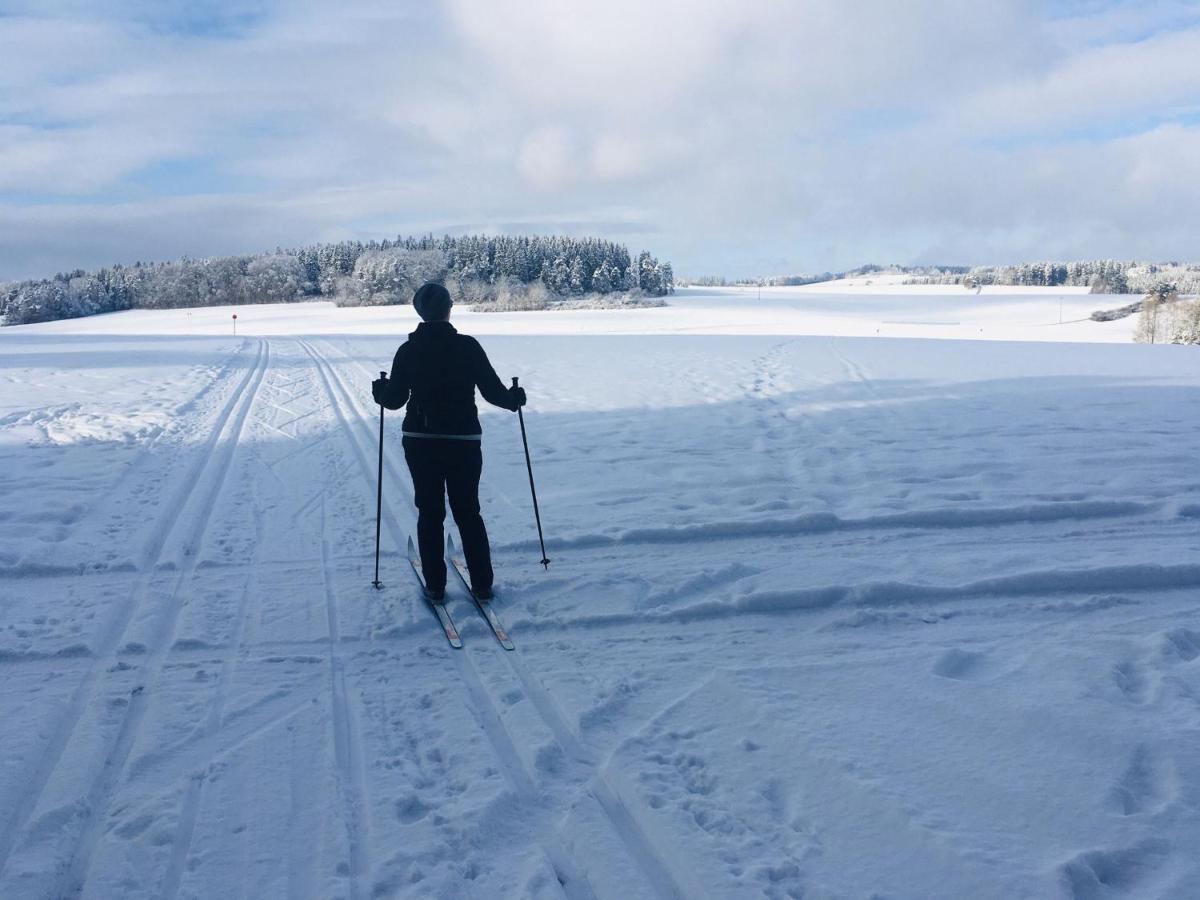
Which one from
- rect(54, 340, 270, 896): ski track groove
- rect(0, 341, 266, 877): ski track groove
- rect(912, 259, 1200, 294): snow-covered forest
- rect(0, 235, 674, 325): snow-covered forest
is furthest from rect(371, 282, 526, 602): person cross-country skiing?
rect(912, 259, 1200, 294): snow-covered forest

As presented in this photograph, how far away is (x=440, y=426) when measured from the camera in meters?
4.86

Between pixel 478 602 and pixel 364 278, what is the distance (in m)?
84.0

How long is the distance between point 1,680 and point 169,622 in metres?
0.86

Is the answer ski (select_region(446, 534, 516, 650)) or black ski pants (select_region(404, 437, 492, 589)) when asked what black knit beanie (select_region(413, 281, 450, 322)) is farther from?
ski (select_region(446, 534, 516, 650))

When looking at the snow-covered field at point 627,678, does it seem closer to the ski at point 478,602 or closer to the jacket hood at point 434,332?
the ski at point 478,602

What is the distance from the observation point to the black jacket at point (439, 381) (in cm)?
485

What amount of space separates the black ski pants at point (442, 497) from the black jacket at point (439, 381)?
0.10 m

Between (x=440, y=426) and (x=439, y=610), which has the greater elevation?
(x=440, y=426)

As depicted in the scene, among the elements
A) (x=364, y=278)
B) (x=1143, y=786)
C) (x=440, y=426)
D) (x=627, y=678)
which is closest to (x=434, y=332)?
(x=440, y=426)

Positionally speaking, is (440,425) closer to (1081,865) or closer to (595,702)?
(595,702)

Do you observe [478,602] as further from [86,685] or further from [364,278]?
[364,278]

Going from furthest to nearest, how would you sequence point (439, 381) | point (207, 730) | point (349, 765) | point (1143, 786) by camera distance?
point (439, 381) < point (207, 730) < point (349, 765) < point (1143, 786)

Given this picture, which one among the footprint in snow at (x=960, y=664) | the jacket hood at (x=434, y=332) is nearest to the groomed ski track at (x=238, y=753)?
the jacket hood at (x=434, y=332)

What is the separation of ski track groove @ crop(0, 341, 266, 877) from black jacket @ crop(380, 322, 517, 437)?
209cm
